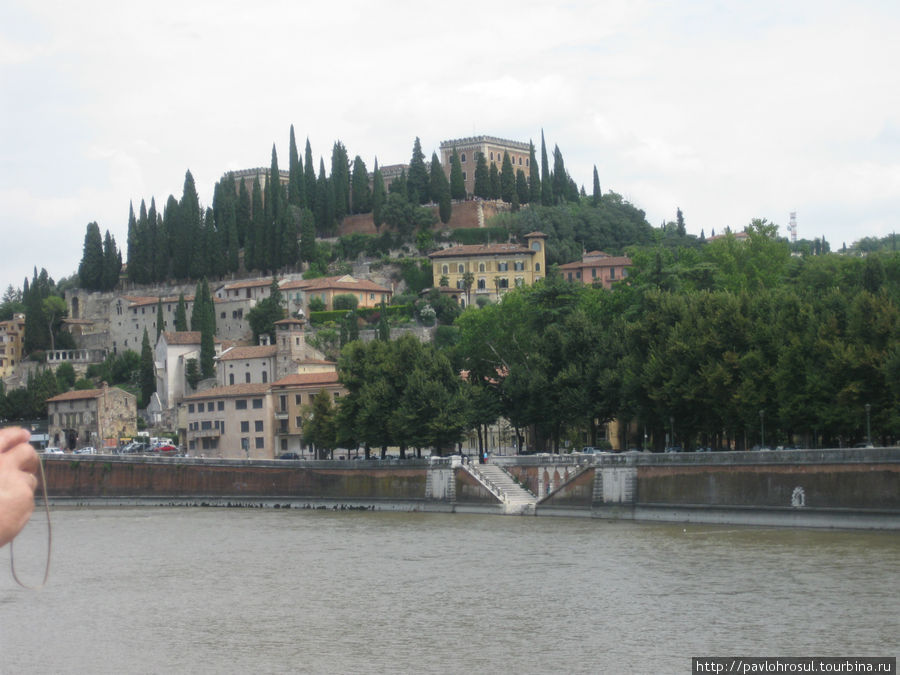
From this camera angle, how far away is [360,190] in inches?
4432

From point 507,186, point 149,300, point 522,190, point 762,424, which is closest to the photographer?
point 762,424

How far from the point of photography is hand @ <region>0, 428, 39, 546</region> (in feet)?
14.1

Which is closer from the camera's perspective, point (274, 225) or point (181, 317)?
point (181, 317)

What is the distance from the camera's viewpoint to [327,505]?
5672 centimetres

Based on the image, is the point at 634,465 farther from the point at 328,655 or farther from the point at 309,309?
the point at 309,309

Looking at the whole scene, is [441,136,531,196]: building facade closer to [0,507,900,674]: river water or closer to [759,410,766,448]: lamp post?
[759,410,766,448]: lamp post

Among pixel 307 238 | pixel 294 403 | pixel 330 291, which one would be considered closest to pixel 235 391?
pixel 294 403

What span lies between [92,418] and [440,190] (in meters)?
40.0

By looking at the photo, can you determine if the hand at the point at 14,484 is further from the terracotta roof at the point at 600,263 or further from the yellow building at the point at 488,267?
the terracotta roof at the point at 600,263

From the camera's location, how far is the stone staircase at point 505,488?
48531 mm

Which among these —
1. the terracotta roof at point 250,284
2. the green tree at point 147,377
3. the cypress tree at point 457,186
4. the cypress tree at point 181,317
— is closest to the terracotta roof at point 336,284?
the terracotta roof at point 250,284

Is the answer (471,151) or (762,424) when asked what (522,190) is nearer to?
(471,151)

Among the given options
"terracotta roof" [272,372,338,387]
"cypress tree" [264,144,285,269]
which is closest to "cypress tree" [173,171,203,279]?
"cypress tree" [264,144,285,269]

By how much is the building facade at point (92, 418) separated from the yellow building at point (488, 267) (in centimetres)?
2880
